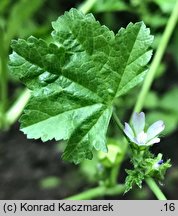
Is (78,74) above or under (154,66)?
under

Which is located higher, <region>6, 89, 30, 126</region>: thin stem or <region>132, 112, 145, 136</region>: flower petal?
<region>6, 89, 30, 126</region>: thin stem

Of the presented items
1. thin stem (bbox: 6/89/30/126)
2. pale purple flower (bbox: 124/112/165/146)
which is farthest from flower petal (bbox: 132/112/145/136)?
thin stem (bbox: 6/89/30/126)

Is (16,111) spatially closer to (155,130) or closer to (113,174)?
(113,174)

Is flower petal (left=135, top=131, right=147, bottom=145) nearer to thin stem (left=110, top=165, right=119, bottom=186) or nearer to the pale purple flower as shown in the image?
the pale purple flower

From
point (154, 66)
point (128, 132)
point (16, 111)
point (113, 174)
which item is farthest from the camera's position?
point (16, 111)

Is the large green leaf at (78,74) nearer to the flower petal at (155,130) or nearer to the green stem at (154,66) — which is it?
the flower petal at (155,130)

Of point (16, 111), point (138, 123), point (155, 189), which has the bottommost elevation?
point (155, 189)

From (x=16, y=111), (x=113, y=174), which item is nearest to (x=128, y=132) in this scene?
(x=113, y=174)

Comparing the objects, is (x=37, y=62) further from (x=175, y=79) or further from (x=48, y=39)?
(x=175, y=79)

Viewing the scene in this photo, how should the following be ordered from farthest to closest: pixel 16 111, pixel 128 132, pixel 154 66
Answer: pixel 16 111 < pixel 154 66 < pixel 128 132
